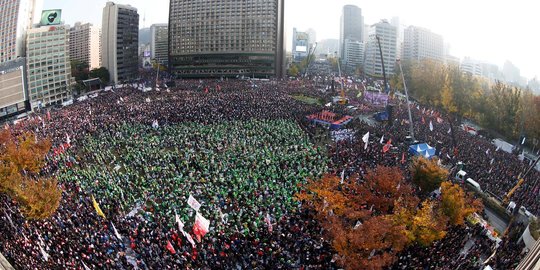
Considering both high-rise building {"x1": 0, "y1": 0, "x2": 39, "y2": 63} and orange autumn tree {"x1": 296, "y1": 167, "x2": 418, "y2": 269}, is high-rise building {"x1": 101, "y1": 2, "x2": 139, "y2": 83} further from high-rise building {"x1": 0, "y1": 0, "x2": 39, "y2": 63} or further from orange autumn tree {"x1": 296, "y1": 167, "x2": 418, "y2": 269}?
orange autumn tree {"x1": 296, "y1": 167, "x2": 418, "y2": 269}

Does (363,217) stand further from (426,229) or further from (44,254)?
(44,254)

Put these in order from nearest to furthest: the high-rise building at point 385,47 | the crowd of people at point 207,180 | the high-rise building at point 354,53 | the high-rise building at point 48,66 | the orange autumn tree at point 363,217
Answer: the orange autumn tree at point 363,217, the crowd of people at point 207,180, the high-rise building at point 48,66, the high-rise building at point 385,47, the high-rise building at point 354,53

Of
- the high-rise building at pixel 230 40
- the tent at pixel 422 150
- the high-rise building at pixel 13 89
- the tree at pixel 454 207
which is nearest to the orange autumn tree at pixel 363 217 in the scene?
the tree at pixel 454 207

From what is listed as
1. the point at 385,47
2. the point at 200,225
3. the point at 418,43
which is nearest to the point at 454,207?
Result: the point at 200,225

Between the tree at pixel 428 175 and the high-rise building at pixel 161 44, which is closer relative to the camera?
the tree at pixel 428 175

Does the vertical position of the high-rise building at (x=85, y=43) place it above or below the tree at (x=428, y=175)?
above

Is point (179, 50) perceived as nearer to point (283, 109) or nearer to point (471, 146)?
point (283, 109)

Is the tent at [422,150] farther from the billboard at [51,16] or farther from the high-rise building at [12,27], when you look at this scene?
the billboard at [51,16]
